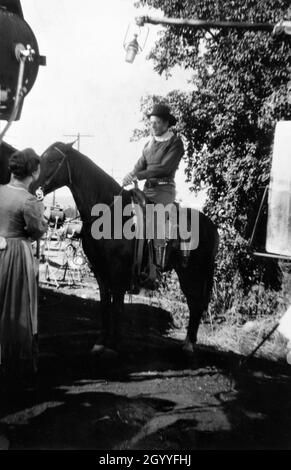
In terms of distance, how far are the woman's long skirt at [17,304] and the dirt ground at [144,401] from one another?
420 mm

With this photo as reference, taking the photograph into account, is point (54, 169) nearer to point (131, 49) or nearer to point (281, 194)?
point (131, 49)

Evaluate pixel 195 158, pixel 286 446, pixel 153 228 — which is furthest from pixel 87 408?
pixel 195 158

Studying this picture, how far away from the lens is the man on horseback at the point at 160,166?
241 inches

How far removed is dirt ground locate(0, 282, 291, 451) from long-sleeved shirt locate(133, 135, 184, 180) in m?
2.33

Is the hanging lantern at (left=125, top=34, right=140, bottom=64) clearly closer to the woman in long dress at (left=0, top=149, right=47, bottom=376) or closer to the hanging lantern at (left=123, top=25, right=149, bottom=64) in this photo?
the hanging lantern at (left=123, top=25, right=149, bottom=64)

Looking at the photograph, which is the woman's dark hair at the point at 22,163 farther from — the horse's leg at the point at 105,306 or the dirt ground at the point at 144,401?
the horse's leg at the point at 105,306

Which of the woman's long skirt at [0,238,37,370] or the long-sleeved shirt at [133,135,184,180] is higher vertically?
the long-sleeved shirt at [133,135,184,180]

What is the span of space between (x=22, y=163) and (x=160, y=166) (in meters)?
2.58

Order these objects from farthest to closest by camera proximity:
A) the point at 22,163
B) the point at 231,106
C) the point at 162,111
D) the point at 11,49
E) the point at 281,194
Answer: the point at 231,106
the point at 162,111
the point at 11,49
the point at 281,194
the point at 22,163

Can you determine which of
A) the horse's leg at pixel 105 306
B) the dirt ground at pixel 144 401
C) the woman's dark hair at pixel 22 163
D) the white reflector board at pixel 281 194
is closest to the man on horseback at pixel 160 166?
the horse's leg at pixel 105 306

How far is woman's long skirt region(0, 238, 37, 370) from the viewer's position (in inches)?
156

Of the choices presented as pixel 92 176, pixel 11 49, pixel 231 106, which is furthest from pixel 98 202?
pixel 231 106

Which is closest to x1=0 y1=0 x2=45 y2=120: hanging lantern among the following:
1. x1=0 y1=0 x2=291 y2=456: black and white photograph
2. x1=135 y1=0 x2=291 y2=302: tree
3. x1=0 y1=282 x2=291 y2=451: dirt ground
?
x1=0 y1=0 x2=291 y2=456: black and white photograph

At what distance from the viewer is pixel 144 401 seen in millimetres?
4355
